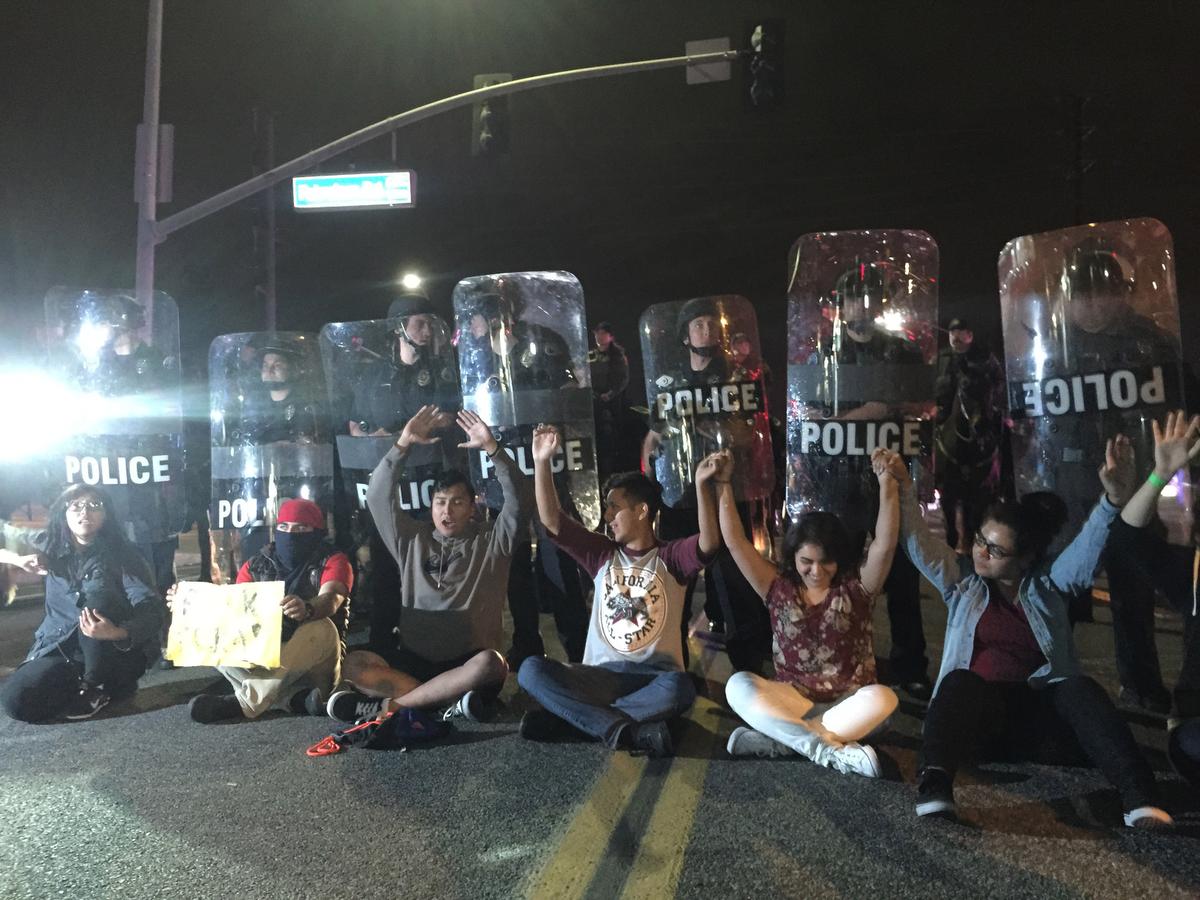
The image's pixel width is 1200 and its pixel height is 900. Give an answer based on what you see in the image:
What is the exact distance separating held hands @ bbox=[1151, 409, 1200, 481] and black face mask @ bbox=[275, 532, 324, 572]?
3.82 metres

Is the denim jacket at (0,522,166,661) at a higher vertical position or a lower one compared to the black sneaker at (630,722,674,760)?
higher

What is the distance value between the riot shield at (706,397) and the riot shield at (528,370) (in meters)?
0.42

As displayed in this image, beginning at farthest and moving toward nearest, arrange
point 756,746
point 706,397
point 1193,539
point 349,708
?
1. point 706,397
2. point 349,708
3. point 1193,539
4. point 756,746

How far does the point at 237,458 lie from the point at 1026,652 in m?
4.35

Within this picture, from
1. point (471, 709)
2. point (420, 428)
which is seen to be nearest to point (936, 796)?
point (471, 709)

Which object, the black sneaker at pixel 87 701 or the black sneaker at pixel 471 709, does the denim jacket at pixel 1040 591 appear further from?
the black sneaker at pixel 87 701

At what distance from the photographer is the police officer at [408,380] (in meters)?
5.54

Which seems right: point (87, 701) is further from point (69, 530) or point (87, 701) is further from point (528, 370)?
point (528, 370)

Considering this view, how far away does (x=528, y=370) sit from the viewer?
5383 mm

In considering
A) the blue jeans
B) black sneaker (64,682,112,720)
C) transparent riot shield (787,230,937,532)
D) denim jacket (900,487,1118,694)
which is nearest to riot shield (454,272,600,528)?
transparent riot shield (787,230,937,532)

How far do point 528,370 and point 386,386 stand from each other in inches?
35.1

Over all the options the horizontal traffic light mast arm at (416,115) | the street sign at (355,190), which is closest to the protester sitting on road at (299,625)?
the horizontal traffic light mast arm at (416,115)

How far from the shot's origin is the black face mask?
15.7ft

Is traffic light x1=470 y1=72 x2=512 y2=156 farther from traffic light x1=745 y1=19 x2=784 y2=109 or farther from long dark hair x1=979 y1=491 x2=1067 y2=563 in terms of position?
long dark hair x1=979 y1=491 x2=1067 y2=563
